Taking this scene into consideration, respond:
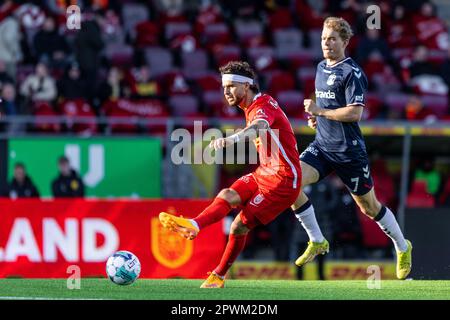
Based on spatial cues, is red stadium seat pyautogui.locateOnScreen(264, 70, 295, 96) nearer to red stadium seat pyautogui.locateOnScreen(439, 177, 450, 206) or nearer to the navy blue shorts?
red stadium seat pyautogui.locateOnScreen(439, 177, 450, 206)

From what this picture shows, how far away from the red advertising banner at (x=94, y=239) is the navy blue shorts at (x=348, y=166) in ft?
15.0

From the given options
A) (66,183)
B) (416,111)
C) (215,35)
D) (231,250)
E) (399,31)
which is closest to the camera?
(231,250)

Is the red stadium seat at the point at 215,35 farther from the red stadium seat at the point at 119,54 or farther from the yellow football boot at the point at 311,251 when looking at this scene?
the yellow football boot at the point at 311,251

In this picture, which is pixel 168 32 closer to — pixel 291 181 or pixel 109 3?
pixel 109 3

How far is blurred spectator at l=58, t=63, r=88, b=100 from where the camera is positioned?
21.2m

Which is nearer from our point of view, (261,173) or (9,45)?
(261,173)

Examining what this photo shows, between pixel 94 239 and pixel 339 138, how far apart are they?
18.0ft

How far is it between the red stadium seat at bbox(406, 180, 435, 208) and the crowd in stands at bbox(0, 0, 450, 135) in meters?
1.37

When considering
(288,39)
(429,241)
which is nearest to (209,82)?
(288,39)

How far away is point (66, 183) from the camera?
19391mm

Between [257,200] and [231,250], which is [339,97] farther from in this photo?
[231,250]

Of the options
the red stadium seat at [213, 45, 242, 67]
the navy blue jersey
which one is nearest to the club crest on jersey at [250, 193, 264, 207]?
the navy blue jersey

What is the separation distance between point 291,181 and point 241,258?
8507 mm

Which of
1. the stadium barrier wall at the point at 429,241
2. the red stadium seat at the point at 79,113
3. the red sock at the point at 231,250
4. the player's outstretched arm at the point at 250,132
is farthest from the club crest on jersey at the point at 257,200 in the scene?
the red stadium seat at the point at 79,113
